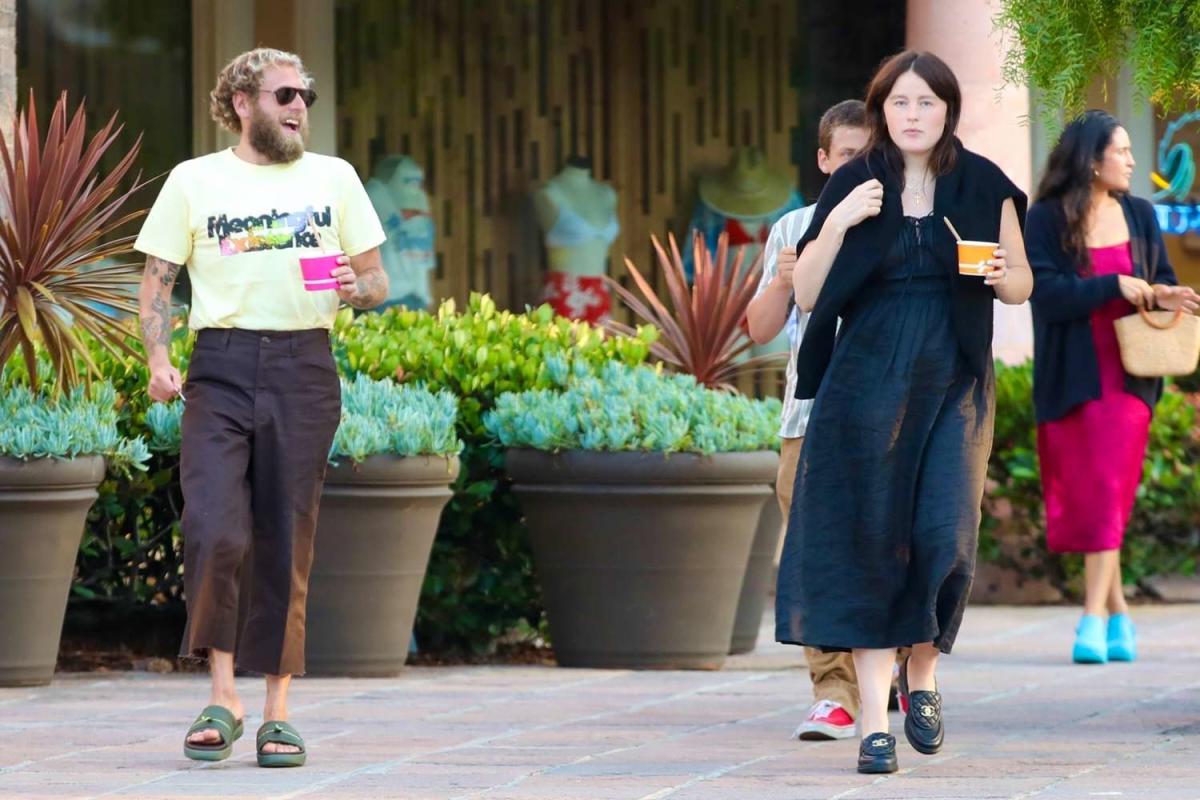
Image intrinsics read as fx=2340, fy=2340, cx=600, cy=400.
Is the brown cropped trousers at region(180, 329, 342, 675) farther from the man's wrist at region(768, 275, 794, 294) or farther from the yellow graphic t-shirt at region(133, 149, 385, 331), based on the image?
the man's wrist at region(768, 275, 794, 294)

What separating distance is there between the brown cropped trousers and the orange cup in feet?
5.47

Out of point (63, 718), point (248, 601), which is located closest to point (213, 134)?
point (63, 718)

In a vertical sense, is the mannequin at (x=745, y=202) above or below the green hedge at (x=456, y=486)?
above

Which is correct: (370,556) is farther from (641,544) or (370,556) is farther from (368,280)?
(368,280)

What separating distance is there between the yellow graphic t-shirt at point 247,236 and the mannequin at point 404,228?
659 centimetres

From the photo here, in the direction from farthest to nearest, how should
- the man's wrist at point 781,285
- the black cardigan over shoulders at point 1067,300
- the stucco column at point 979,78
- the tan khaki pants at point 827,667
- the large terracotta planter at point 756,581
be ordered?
1. the stucco column at point 979,78
2. the large terracotta planter at point 756,581
3. the black cardigan over shoulders at point 1067,300
4. the tan khaki pants at point 827,667
5. the man's wrist at point 781,285

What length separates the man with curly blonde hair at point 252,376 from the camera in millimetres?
5906

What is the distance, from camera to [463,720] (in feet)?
22.8

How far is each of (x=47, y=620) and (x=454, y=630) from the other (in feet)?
5.37

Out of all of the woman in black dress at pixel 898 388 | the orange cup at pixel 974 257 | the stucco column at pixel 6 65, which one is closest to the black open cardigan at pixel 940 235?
the woman in black dress at pixel 898 388

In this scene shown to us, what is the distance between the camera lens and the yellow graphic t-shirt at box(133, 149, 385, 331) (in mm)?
5941

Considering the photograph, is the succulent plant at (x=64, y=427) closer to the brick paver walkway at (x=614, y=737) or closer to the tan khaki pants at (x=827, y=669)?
the brick paver walkway at (x=614, y=737)

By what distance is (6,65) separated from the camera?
8344mm

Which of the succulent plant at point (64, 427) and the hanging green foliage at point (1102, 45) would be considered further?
the succulent plant at point (64, 427)
